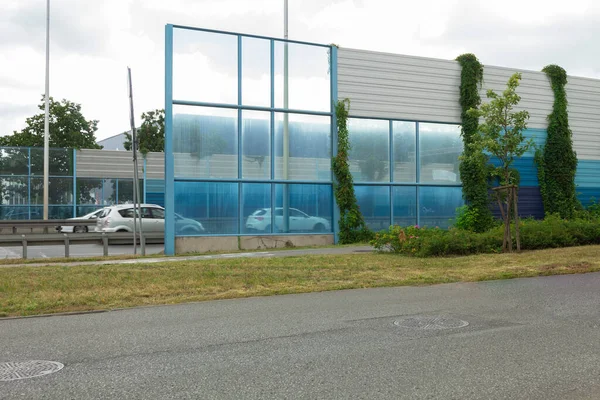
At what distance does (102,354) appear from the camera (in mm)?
5855

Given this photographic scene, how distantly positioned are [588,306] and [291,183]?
1280 cm

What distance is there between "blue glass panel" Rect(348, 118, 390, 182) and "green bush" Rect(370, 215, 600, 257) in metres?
4.85

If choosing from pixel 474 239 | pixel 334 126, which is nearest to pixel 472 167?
pixel 334 126

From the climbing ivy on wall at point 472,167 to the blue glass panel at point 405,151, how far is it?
6.21 feet

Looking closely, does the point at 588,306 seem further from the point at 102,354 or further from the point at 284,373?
the point at 102,354

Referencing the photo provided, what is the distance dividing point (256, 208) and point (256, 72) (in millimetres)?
4474

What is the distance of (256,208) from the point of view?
65.3 feet

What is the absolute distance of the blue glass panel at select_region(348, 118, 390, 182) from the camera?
2158 centimetres

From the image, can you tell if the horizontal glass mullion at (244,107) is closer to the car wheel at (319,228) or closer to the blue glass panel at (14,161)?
the car wheel at (319,228)

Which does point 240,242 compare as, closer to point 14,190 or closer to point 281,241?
point 281,241

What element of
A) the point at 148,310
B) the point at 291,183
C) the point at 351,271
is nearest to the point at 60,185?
the point at 291,183

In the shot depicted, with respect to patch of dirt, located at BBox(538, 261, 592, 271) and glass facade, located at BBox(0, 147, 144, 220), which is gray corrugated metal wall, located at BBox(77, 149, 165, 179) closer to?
glass facade, located at BBox(0, 147, 144, 220)

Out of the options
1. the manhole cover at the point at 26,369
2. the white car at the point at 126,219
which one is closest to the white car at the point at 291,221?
the white car at the point at 126,219

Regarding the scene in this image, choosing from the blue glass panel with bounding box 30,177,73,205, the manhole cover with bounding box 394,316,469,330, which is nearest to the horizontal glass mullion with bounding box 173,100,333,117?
the manhole cover with bounding box 394,316,469,330
